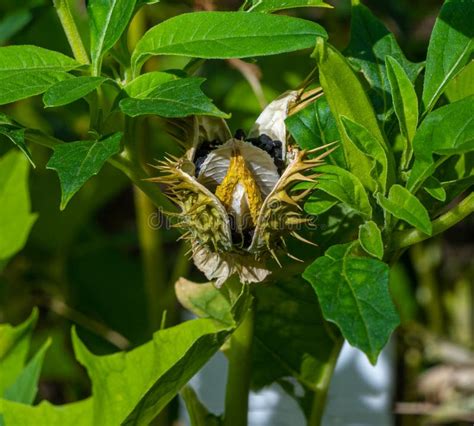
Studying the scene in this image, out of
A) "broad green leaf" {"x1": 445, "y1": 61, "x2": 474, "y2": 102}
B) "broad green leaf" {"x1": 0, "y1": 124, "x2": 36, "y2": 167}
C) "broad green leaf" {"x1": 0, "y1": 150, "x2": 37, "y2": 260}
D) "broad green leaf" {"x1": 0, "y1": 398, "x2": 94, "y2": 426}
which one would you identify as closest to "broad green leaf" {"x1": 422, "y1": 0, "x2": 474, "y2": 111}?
"broad green leaf" {"x1": 445, "y1": 61, "x2": 474, "y2": 102}

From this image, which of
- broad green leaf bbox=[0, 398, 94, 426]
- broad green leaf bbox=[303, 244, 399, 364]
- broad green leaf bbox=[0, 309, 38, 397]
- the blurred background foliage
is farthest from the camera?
the blurred background foliage

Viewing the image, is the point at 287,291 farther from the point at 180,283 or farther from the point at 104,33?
the point at 104,33

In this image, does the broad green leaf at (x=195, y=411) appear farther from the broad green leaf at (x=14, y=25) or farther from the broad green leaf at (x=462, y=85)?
the broad green leaf at (x=14, y=25)

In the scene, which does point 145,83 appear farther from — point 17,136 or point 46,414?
point 46,414

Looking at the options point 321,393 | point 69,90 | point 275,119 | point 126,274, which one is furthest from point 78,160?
point 126,274

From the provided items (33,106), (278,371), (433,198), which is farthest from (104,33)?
(33,106)

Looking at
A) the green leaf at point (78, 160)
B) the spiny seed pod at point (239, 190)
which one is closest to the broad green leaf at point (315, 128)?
the spiny seed pod at point (239, 190)

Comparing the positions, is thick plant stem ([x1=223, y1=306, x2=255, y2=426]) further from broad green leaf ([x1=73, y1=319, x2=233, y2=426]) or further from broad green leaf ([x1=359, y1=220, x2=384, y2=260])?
broad green leaf ([x1=359, y1=220, x2=384, y2=260])
